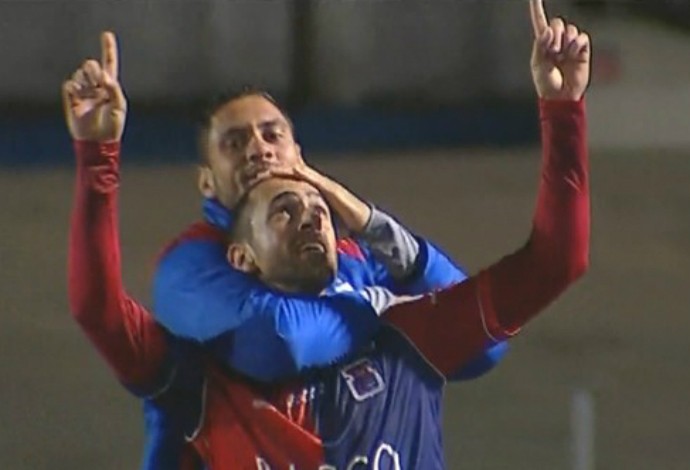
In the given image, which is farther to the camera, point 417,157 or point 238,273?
point 417,157

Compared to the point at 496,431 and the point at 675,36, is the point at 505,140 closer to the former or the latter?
the point at 675,36

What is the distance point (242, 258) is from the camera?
105 centimetres

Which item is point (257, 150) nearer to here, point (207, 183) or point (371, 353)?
point (207, 183)

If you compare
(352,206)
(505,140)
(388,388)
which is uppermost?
(352,206)

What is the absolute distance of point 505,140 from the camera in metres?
4.02

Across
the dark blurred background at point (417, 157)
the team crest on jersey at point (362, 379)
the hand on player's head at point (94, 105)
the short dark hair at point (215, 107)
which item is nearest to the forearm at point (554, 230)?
the team crest on jersey at point (362, 379)

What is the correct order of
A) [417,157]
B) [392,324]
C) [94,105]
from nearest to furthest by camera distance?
[94,105] < [392,324] < [417,157]

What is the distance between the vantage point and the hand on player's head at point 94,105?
979 millimetres

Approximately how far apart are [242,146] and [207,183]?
49 mm

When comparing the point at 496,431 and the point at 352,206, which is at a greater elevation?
the point at 352,206

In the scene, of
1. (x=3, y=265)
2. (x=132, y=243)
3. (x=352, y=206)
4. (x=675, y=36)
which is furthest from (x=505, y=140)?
(x=352, y=206)

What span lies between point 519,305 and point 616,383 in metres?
1.55

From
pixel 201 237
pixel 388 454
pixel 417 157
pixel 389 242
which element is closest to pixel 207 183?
pixel 201 237

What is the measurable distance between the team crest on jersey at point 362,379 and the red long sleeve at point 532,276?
0.04 metres
